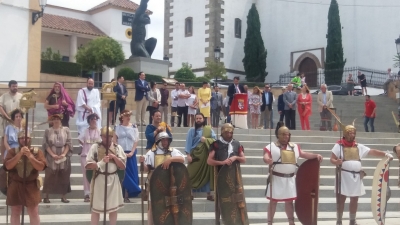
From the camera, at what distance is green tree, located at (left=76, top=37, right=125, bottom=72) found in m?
29.9

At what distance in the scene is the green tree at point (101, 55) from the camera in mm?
29875

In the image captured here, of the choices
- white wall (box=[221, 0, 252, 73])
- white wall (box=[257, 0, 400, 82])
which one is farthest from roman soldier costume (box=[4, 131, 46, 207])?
white wall (box=[221, 0, 252, 73])

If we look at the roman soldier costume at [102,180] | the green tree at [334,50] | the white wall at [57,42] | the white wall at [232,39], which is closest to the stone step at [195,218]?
the roman soldier costume at [102,180]

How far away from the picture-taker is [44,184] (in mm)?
9133

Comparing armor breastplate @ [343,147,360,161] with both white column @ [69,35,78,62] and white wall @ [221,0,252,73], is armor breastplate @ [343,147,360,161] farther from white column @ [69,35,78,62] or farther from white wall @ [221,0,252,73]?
white column @ [69,35,78,62]

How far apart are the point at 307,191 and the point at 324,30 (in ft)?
97.2

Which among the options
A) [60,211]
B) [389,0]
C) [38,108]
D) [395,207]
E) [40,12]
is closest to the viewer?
[60,211]

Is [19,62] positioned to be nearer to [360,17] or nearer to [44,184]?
[44,184]

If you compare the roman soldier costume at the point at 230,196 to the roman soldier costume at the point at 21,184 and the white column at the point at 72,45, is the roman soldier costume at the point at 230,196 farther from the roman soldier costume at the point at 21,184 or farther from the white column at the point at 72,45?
the white column at the point at 72,45

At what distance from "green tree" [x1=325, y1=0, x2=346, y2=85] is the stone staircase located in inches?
713

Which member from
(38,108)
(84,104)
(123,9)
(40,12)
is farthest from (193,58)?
(84,104)

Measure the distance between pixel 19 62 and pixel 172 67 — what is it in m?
19.1

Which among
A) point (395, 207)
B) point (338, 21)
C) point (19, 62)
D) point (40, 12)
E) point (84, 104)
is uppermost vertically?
point (338, 21)

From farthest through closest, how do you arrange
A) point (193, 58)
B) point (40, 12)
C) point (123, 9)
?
point (123, 9)
point (193, 58)
point (40, 12)
